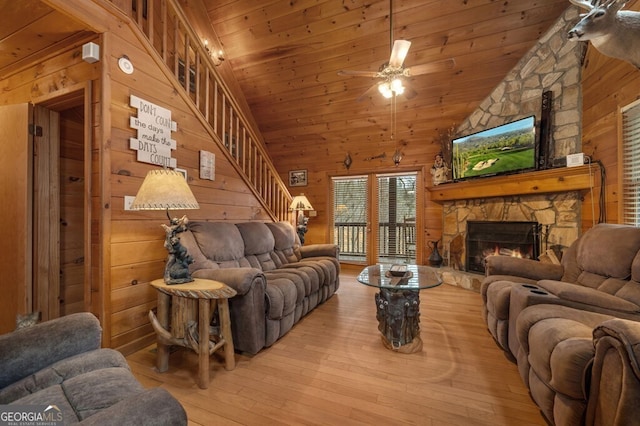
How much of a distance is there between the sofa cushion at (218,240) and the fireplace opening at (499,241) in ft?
10.3

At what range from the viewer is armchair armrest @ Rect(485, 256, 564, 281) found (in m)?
2.27

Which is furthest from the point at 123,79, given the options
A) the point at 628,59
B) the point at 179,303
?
the point at 628,59

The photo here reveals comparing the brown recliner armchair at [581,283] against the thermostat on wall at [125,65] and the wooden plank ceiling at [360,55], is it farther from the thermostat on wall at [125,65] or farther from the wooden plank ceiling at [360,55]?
the thermostat on wall at [125,65]

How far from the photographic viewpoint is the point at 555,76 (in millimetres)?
3250

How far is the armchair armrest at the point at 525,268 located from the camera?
2270 mm

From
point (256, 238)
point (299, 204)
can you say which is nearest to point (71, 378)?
point (256, 238)

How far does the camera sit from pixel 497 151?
3654mm

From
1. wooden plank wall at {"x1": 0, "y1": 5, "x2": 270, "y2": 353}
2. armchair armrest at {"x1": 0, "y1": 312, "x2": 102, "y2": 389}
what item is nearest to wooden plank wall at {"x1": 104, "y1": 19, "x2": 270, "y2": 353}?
wooden plank wall at {"x1": 0, "y1": 5, "x2": 270, "y2": 353}

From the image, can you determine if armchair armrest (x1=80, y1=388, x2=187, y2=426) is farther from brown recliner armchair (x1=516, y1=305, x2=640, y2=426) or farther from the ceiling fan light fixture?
the ceiling fan light fixture

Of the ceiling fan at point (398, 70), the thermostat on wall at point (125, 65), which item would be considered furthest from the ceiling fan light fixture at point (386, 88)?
the thermostat on wall at point (125, 65)

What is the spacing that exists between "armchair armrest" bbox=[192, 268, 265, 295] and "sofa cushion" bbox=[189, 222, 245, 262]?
365 mm

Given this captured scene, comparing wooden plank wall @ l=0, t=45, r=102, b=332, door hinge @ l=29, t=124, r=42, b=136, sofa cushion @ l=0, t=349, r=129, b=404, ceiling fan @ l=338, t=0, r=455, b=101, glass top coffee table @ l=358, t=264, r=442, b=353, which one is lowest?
glass top coffee table @ l=358, t=264, r=442, b=353

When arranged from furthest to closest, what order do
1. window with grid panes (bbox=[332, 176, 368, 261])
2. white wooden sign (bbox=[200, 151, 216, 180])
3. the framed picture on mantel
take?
the framed picture on mantel, window with grid panes (bbox=[332, 176, 368, 261]), white wooden sign (bbox=[200, 151, 216, 180])

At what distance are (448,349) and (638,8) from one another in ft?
10.1
